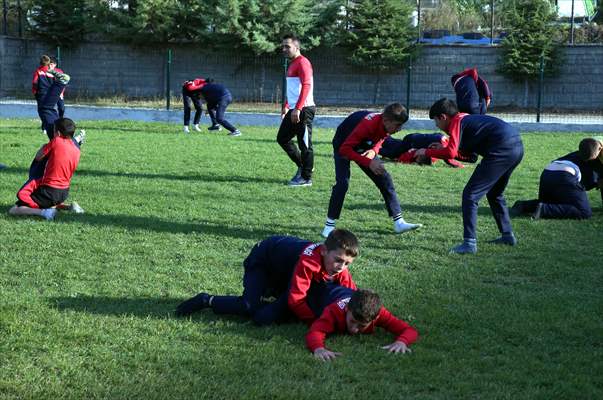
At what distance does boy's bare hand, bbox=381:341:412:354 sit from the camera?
461 centimetres

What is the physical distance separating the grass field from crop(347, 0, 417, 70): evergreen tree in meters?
18.0

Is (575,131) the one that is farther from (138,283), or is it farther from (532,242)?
(138,283)

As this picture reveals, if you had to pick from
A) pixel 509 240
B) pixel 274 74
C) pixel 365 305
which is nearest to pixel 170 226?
pixel 509 240

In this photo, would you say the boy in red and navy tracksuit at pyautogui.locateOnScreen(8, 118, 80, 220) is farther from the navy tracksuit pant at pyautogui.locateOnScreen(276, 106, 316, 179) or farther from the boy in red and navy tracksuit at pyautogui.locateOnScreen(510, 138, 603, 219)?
the boy in red and navy tracksuit at pyautogui.locateOnScreen(510, 138, 603, 219)

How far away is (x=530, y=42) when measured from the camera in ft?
90.7

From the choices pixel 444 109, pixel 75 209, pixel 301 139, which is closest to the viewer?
pixel 444 109

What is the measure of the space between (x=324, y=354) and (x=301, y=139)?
21.8ft

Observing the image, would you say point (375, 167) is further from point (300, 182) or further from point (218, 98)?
point (218, 98)

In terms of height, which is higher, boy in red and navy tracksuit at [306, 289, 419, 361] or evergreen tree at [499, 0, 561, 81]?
evergreen tree at [499, 0, 561, 81]

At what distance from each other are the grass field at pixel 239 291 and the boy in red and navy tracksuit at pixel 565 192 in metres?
0.26

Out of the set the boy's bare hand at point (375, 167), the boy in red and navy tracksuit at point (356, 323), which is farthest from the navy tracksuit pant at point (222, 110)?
the boy in red and navy tracksuit at point (356, 323)

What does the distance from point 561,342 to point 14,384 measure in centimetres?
311

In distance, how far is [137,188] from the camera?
33.5 ft

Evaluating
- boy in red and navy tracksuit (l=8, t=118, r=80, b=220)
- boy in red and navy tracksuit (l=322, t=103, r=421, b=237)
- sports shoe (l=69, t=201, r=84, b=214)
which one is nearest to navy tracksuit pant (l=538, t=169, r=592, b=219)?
boy in red and navy tracksuit (l=322, t=103, r=421, b=237)
